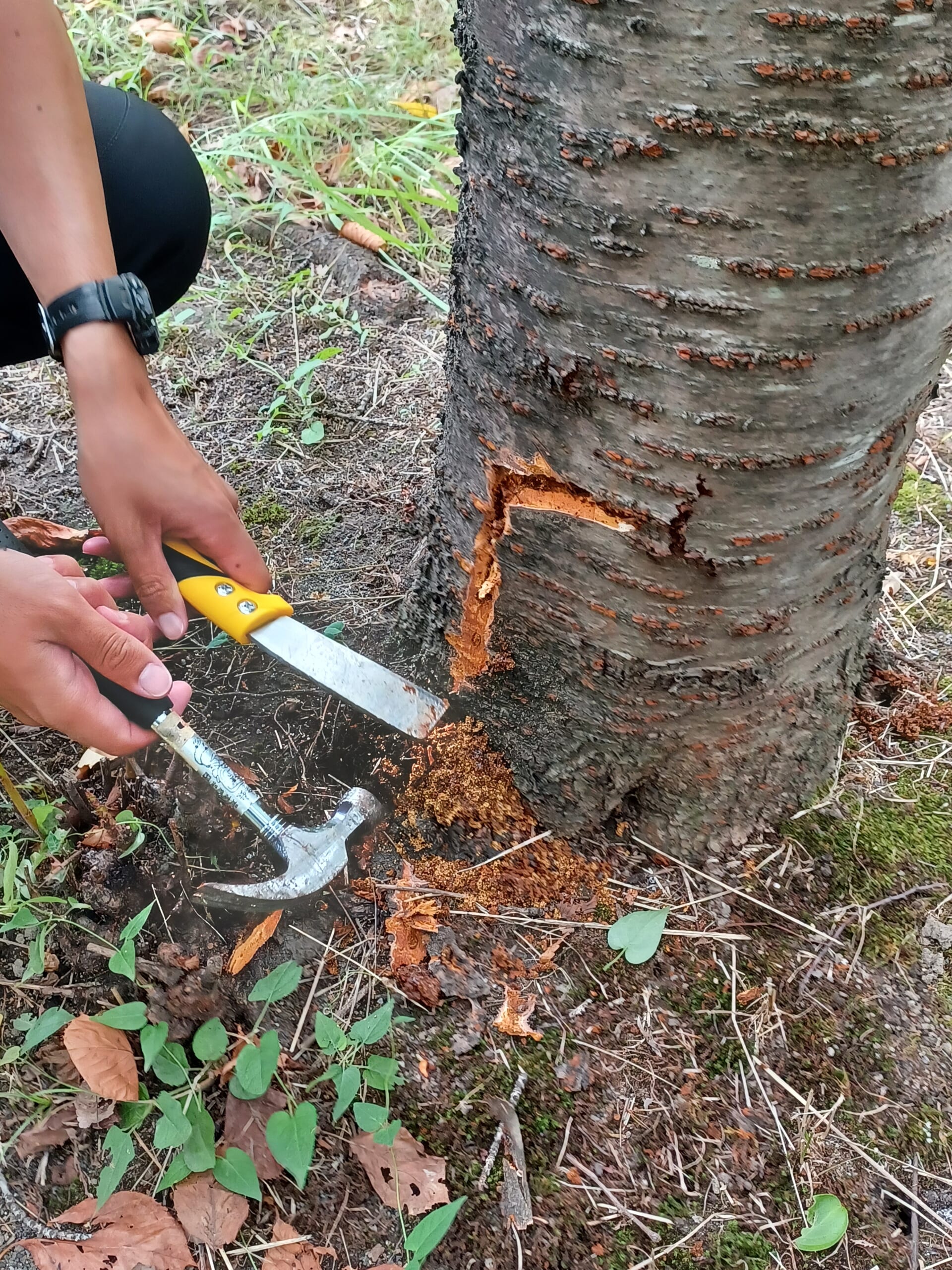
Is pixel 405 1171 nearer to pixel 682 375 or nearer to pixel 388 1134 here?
pixel 388 1134

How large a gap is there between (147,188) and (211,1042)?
1.87 meters

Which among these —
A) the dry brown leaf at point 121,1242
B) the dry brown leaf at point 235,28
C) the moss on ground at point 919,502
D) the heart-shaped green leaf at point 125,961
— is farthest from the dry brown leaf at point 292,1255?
the dry brown leaf at point 235,28

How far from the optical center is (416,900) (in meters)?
1.56

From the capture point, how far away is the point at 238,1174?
4.15 feet

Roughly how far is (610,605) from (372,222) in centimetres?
237

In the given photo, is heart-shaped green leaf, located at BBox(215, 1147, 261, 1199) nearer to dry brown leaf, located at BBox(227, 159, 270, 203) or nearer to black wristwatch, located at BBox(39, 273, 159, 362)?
black wristwatch, located at BBox(39, 273, 159, 362)

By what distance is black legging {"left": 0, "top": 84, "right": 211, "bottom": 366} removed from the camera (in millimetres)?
1893

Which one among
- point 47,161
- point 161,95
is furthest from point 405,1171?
point 161,95

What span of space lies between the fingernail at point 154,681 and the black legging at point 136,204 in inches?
37.0

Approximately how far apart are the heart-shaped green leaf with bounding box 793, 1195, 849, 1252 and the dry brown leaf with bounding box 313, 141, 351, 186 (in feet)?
11.9

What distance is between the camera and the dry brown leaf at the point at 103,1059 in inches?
52.1

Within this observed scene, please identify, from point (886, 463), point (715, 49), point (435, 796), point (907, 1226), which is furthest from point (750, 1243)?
point (715, 49)

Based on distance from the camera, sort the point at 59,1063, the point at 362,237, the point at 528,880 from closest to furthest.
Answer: the point at 59,1063 < the point at 528,880 < the point at 362,237

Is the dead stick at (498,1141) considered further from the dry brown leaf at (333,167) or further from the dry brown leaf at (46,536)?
the dry brown leaf at (333,167)
